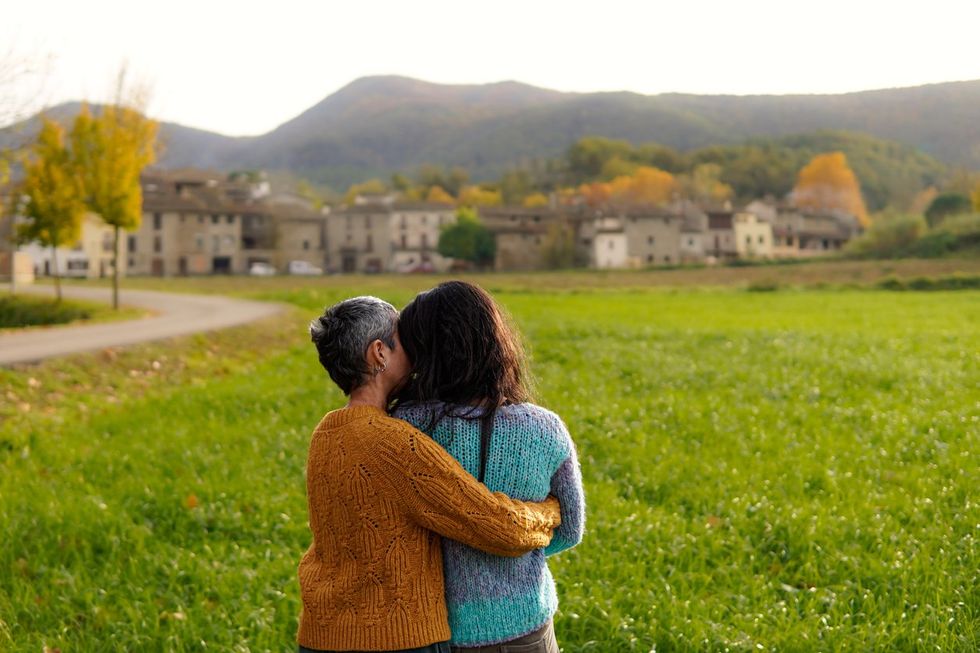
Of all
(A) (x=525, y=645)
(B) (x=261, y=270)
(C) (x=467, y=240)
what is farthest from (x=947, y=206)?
(A) (x=525, y=645)

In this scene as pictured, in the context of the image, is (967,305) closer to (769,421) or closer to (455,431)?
(769,421)

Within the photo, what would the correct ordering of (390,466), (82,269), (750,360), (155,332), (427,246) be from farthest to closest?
1. (427,246)
2. (82,269)
3. (155,332)
4. (750,360)
5. (390,466)

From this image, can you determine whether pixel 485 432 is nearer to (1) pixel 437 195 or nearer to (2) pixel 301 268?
(2) pixel 301 268

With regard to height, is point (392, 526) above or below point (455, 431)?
below

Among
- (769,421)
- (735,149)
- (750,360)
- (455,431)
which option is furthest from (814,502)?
(735,149)

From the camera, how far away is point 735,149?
192375mm

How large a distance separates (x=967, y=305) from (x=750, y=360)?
21.6 m

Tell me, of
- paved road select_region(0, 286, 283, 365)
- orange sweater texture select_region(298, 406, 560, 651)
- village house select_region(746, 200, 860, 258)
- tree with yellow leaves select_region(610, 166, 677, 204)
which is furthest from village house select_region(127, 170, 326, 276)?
orange sweater texture select_region(298, 406, 560, 651)

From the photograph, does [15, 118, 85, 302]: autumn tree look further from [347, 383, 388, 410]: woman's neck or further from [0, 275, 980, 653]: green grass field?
[347, 383, 388, 410]: woman's neck

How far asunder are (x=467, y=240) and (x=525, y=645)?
102 m

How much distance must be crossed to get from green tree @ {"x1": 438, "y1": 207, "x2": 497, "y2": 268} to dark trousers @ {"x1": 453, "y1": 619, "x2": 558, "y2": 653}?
335ft

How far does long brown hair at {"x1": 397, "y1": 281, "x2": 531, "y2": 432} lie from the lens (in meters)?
3.57

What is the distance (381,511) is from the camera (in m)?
3.61

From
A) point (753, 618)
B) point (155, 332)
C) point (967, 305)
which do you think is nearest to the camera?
point (753, 618)
